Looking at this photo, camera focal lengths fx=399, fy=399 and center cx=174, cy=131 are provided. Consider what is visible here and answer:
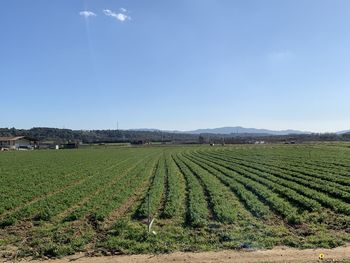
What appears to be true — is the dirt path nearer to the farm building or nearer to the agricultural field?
the agricultural field

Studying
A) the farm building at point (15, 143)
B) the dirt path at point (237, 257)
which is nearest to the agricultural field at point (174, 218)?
the dirt path at point (237, 257)

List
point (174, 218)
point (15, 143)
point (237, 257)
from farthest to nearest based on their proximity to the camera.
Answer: point (15, 143) → point (174, 218) → point (237, 257)

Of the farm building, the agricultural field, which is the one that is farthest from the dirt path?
the farm building

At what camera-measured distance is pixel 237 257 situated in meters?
10.3

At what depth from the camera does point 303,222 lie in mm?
14117

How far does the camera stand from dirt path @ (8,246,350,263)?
33.1 feet

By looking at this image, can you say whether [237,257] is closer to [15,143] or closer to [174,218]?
[174,218]

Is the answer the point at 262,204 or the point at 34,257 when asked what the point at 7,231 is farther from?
the point at 262,204

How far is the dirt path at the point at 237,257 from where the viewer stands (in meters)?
10.1

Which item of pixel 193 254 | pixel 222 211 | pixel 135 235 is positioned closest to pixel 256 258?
pixel 193 254

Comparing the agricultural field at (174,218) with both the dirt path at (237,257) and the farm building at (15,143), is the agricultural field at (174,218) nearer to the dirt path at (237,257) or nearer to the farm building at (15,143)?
the dirt path at (237,257)

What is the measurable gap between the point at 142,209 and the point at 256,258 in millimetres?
7313

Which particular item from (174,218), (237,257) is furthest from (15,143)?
(237,257)

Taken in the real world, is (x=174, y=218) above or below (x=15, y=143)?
below
